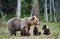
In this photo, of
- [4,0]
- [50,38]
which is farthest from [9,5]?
[50,38]

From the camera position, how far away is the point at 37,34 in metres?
12.8

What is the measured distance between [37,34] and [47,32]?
0.46m

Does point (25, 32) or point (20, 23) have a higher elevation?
point (20, 23)

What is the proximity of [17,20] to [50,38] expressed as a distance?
2759 mm

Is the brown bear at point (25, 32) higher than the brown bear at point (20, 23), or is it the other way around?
the brown bear at point (20, 23)

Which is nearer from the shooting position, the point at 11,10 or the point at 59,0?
the point at 59,0

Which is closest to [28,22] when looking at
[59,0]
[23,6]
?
[59,0]

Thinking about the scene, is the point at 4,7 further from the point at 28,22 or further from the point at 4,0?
the point at 28,22

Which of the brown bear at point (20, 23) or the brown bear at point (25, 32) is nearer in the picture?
the brown bear at point (25, 32)

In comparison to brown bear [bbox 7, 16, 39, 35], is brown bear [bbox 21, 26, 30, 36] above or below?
below

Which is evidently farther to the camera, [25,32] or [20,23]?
[20,23]

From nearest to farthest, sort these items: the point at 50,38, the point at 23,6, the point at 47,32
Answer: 1. the point at 50,38
2. the point at 47,32
3. the point at 23,6

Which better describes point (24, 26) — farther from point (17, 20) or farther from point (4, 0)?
point (4, 0)

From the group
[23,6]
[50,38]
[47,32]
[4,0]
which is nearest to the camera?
[50,38]
